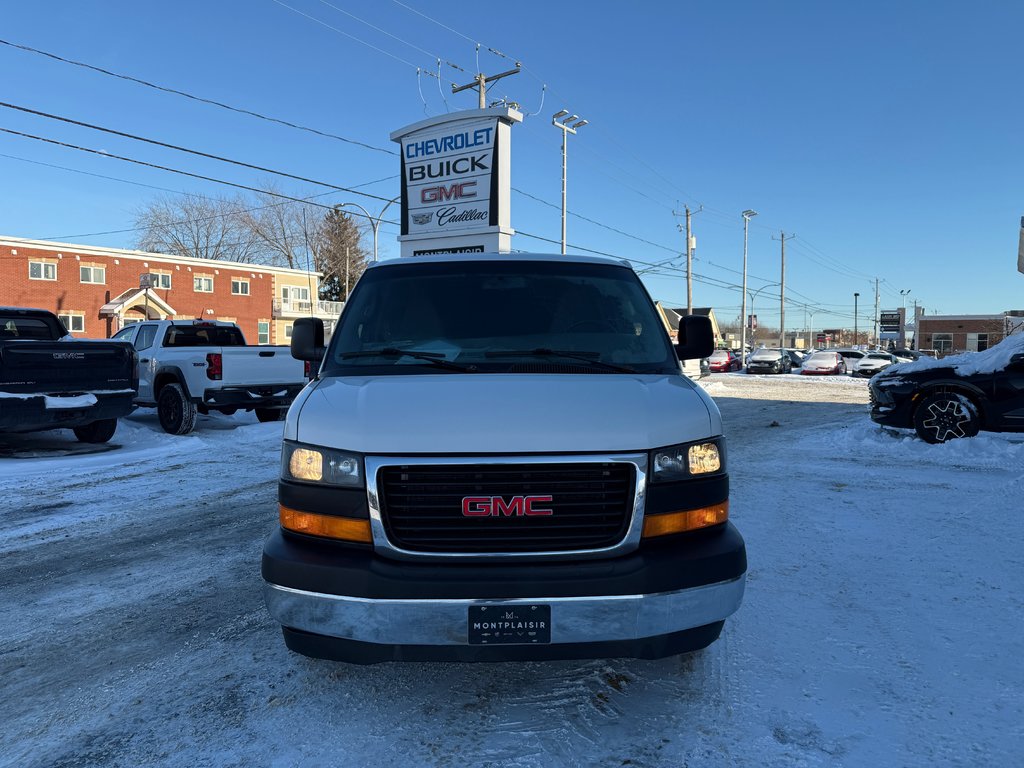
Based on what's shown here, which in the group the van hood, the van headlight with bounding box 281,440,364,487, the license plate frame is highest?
the van hood

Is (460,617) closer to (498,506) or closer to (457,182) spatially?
(498,506)

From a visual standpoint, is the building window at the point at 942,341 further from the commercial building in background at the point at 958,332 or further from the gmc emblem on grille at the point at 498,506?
the gmc emblem on grille at the point at 498,506

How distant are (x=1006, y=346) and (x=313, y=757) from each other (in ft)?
34.0

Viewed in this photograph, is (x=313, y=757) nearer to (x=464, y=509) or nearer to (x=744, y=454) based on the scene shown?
(x=464, y=509)

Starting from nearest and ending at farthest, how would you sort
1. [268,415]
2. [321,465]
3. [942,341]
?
[321,465] → [268,415] → [942,341]

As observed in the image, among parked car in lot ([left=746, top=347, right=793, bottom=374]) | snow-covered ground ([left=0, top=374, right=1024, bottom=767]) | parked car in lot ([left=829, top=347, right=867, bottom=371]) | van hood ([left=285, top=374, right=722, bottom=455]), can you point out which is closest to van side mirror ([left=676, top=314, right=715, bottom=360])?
van hood ([left=285, top=374, right=722, bottom=455])

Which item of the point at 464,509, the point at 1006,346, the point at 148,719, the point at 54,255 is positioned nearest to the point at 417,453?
the point at 464,509

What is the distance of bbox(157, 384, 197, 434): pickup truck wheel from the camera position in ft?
35.7

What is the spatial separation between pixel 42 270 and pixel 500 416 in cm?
4450

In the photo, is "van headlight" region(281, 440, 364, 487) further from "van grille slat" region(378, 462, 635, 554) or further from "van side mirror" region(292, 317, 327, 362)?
"van side mirror" region(292, 317, 327, 362)

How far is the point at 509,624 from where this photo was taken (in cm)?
239

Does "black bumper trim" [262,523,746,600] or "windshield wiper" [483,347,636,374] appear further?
"windshield wiper" [483,347,636,374]

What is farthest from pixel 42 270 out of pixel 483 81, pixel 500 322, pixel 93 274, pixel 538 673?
pixel 538 673

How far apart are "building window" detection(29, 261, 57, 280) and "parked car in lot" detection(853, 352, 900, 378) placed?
4633cm
